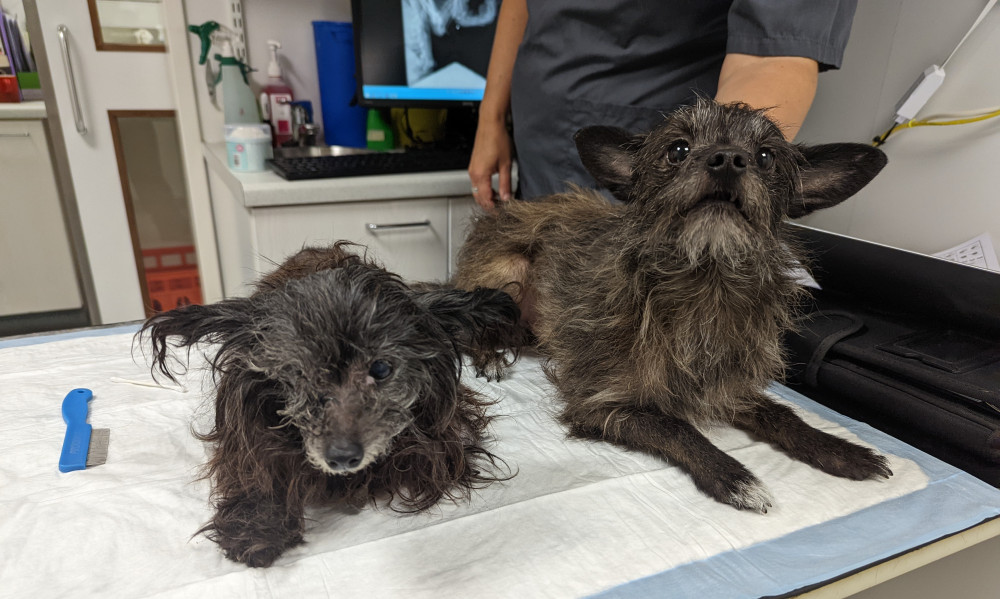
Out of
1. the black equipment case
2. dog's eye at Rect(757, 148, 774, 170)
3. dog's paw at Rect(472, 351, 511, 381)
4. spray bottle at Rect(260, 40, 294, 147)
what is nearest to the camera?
dog's eye at Rect(757, 148, 774, 170)

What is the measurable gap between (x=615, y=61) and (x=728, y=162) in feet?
2.57

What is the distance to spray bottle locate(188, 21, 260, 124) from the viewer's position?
7.65 ft

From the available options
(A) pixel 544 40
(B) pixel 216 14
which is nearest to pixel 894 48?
(A) pixel 544 40

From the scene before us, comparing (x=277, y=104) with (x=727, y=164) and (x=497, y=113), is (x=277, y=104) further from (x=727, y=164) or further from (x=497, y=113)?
(x=727, y=164)

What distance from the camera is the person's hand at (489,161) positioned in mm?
1934

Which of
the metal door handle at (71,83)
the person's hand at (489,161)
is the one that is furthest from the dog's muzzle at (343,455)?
the metal door handle at (71,83)

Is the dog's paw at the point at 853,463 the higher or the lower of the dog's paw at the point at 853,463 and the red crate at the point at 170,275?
the higher

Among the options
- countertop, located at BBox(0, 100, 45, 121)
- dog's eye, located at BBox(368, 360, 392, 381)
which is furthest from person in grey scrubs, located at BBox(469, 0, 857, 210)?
countertop, located at BBox(0, 100, 45, 121)

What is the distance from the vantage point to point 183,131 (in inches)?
99.3

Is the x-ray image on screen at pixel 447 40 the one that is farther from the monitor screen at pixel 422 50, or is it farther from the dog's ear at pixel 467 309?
the dog's ear at pixel 467 309

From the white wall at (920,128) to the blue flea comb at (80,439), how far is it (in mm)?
2249

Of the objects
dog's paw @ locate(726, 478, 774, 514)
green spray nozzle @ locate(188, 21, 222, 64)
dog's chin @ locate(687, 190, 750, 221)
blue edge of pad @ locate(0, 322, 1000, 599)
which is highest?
green spray nozzle @ locate(188, 21, 222, 64)

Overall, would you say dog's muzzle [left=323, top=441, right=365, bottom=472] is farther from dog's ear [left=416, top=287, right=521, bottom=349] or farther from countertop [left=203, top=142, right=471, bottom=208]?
countertop [left=203, top=142, right=471, bottom=208]

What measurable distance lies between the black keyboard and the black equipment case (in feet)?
4.43
